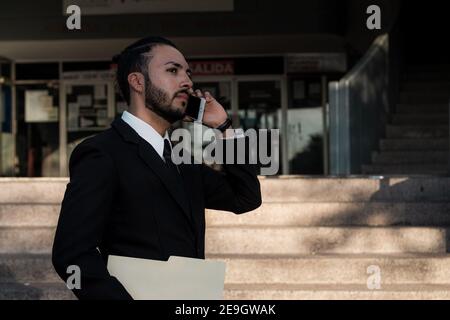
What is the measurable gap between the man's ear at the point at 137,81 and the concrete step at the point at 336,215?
420cm

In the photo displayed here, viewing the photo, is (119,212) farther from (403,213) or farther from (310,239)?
(403,213)

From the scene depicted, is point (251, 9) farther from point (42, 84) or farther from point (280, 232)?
point (280, 232)

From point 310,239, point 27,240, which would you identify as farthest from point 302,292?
point 27,240

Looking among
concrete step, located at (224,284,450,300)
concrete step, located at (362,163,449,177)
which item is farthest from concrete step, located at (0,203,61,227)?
concrete step, located at (362,163,449,177)

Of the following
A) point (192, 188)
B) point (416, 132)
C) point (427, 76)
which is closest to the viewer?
point (192, 188)

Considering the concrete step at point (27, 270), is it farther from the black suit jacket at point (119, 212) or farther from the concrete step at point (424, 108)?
the concrete step at point (424, 108)

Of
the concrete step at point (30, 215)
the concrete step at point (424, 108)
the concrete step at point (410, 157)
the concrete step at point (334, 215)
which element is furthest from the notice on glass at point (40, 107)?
A: the concrete step at point (334, 215)

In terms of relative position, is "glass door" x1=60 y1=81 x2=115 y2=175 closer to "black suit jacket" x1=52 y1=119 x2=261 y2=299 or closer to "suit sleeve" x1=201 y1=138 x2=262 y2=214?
"suit sleeve" x1=201 y1=138 x2=262 y2=214

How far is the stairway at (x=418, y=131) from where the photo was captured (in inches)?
369

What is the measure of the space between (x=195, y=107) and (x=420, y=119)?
902 cm

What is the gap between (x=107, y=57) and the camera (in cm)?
1401

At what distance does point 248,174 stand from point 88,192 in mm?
550

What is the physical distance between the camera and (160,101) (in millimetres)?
2002

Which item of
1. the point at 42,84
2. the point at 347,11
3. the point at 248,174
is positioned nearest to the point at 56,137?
the point at 42,84
